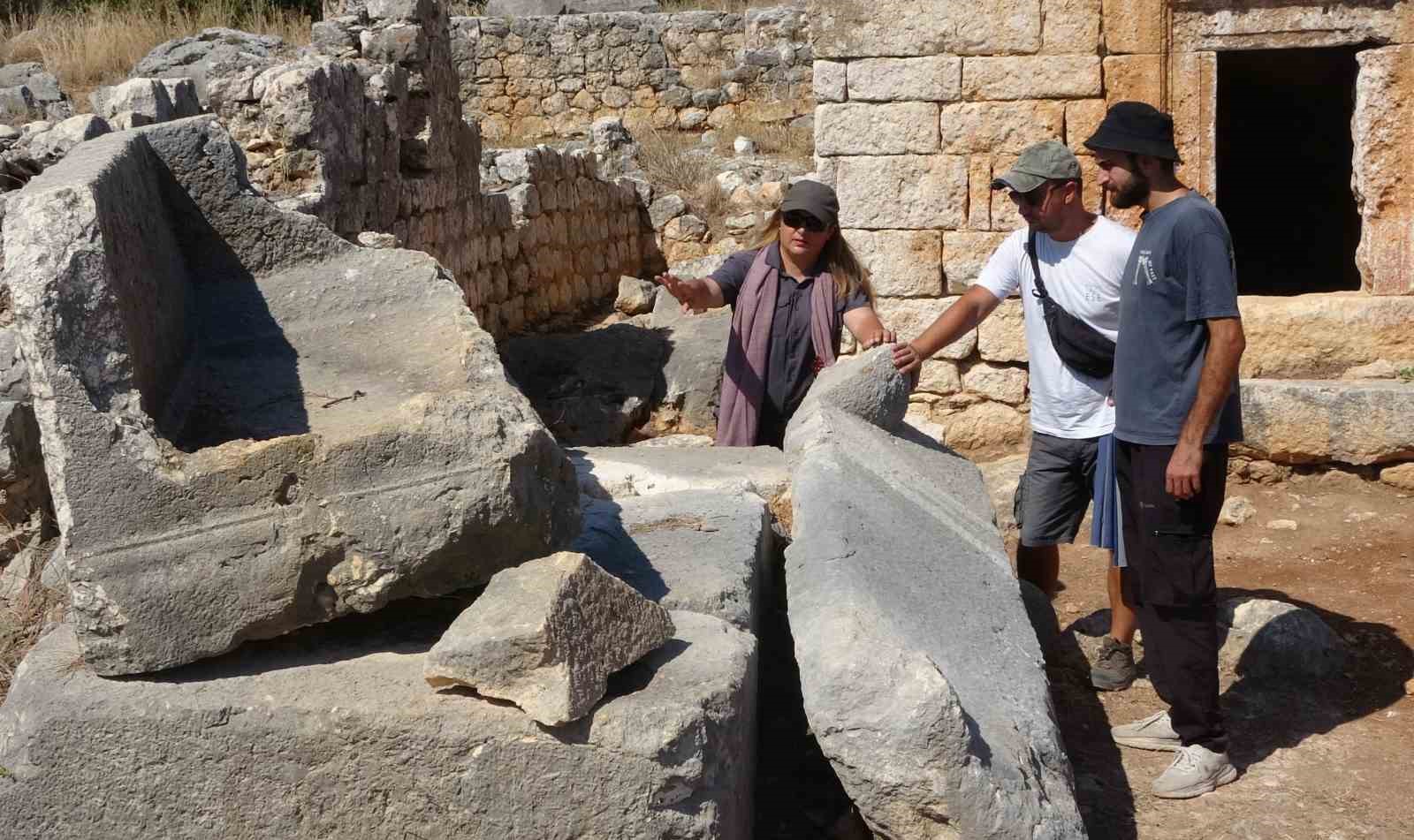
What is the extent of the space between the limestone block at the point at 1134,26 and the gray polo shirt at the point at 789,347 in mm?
2959

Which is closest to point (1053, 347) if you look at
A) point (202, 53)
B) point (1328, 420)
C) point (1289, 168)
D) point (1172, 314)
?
point (1172, 314)

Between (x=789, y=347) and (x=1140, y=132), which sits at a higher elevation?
(x=1140, y=132)

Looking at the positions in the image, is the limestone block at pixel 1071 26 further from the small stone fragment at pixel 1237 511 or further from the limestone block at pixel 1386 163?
the small stone fragment at pixel 1237 511

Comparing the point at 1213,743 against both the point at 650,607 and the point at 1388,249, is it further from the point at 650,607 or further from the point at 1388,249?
the point at 1388,249

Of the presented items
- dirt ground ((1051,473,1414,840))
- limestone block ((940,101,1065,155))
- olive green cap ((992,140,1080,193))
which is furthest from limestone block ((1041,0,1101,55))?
olive green cap ((992,140,1080,193))

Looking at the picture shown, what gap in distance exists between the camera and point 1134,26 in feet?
21.9

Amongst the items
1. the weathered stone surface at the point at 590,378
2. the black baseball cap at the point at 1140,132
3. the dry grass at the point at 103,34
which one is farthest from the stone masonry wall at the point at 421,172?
the black baseball cap at the point at 1140,132

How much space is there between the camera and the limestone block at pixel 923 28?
265 inches

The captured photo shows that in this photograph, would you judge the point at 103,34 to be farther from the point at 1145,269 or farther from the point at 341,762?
the point at 341,762

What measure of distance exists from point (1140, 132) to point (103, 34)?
414 inches

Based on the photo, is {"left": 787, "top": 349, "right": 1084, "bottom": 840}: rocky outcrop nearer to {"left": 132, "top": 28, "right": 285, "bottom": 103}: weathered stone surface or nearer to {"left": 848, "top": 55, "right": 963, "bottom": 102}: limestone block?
{"left": 848, "top": 55, "right": 963, "bottom": 102}: limestone block

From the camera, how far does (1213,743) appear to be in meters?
3.58

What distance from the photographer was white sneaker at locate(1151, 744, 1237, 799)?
3.50m

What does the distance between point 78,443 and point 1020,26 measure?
18.3 ft
